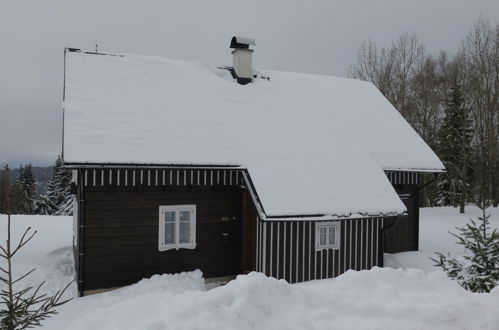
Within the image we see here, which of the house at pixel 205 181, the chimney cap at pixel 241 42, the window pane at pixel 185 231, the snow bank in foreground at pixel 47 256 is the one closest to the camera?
the house at pixel 205 181

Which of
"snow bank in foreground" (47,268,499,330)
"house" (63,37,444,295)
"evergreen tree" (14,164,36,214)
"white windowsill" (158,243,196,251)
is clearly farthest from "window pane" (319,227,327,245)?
"evergreen tree" (14,164,36,214)

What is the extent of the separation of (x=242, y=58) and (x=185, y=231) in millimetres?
7227

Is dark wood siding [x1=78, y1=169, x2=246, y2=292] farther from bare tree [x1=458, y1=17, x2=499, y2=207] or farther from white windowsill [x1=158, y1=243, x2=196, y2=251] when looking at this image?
bare tree [x1=458, y1=17, x2=499, y2=207]

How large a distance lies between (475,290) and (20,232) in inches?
674

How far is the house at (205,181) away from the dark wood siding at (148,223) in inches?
1.1

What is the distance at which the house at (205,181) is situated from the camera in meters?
9.92

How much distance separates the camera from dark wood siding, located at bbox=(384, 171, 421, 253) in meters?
14.3

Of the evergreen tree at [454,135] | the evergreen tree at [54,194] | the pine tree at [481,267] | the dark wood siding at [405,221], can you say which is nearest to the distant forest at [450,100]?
the evergreen tree at [454,135]

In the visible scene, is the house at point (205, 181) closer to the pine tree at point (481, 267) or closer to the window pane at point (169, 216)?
the window pane at point (169, 216)

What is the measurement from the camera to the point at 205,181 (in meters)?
10.9

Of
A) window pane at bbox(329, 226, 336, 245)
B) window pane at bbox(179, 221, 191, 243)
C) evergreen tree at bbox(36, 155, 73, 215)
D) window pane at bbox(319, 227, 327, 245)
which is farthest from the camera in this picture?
evergreen tree at bbox(36, 155, 73, 215)

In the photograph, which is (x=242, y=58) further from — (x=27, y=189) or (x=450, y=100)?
A: (x=27, y=189)

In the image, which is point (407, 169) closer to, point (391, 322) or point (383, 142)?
point (383, 142)

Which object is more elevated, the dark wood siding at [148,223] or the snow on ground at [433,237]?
the dark wood siding at [148,223]
